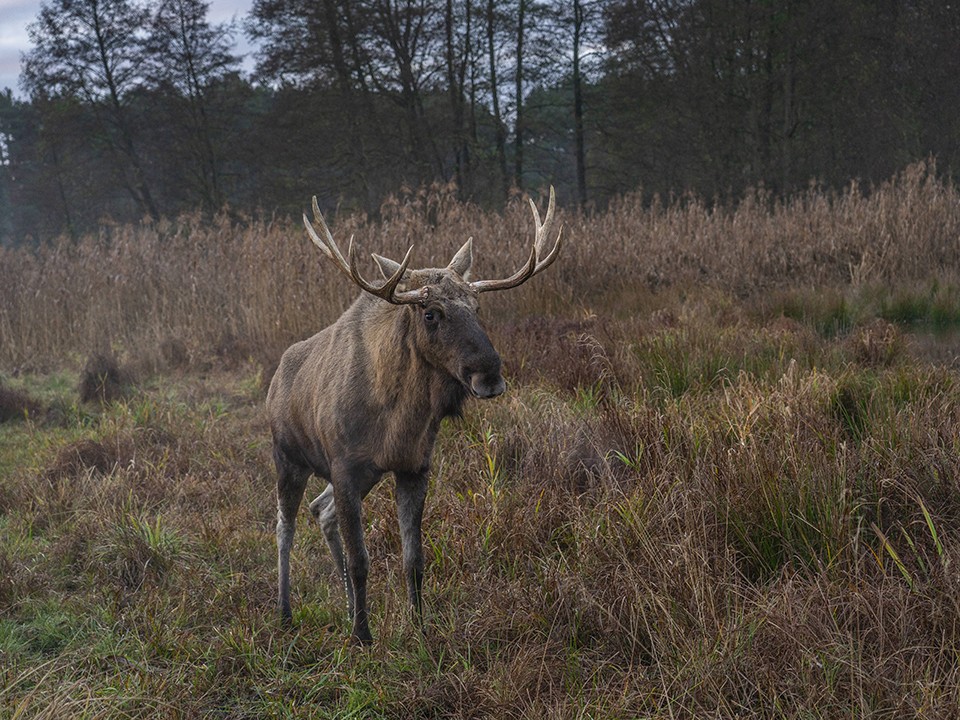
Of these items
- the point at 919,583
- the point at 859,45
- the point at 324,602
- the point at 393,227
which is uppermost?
the point at 859,45

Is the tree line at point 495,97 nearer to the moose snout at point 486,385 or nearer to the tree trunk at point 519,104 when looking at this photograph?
the tree trunk at point 519,104

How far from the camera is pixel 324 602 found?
12.7ft

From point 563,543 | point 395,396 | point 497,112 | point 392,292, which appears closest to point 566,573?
point 563,543

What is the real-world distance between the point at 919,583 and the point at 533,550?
166 centimetres

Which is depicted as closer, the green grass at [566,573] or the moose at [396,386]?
the green grass at [566,573]

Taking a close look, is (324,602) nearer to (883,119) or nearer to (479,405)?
(479,405)

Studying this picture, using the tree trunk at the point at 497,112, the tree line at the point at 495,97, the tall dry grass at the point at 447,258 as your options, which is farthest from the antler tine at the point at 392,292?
the tree trunk at the point at 497,112

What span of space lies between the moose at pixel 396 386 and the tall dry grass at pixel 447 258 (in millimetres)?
5463

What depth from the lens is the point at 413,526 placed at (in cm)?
354

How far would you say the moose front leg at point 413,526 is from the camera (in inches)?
138

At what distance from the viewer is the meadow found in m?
2.77

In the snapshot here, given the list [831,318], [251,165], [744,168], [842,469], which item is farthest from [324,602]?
[251,165]

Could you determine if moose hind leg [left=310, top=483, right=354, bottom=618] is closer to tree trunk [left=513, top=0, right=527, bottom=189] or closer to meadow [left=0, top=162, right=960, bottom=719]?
meadow [left=0, top=162, right=960, bottom=719]

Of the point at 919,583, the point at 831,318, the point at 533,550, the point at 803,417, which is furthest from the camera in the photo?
the point at 831,318
